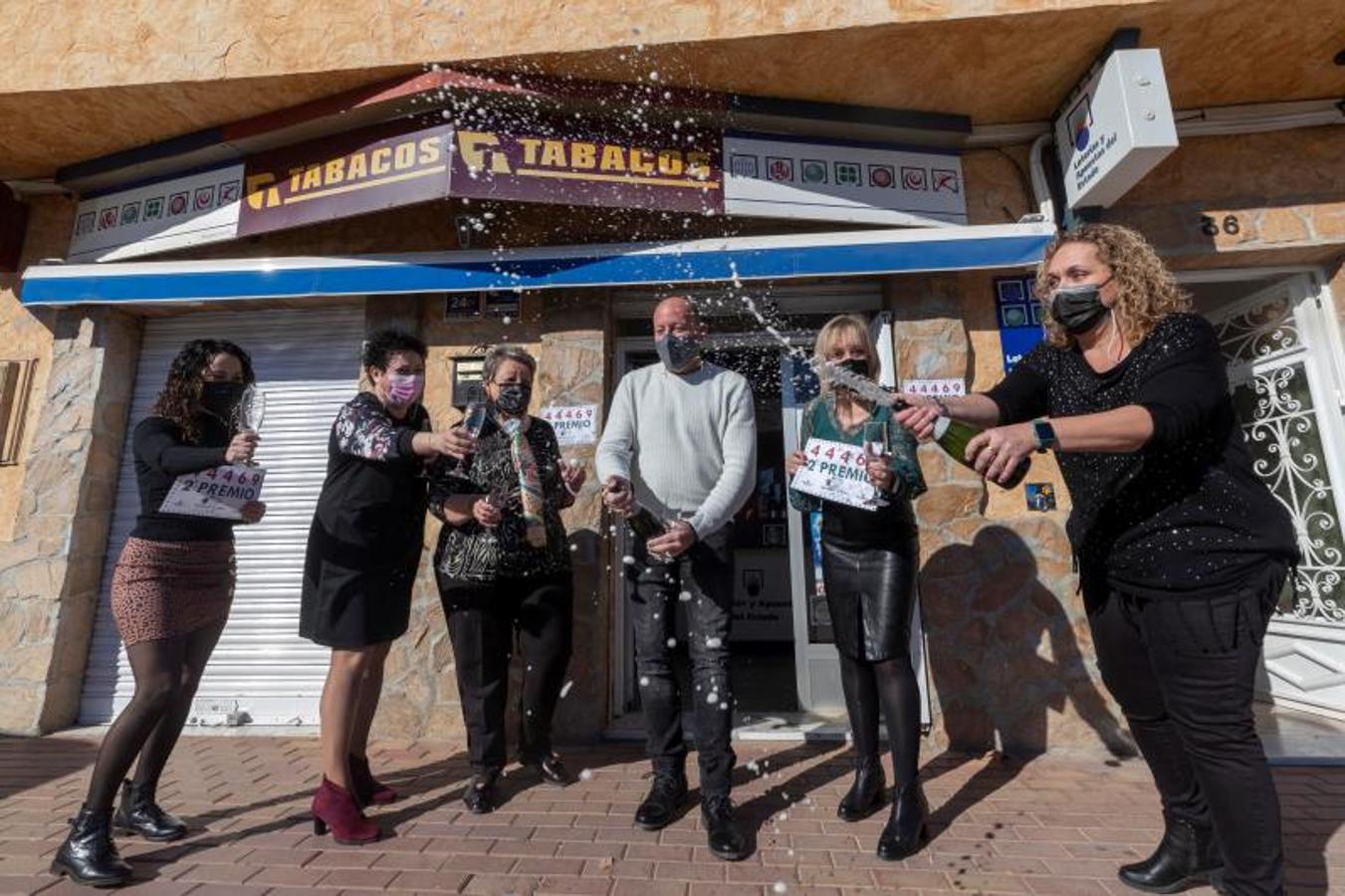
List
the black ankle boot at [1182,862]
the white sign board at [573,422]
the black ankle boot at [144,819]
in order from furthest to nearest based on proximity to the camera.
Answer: the white sign board at [573,422] → the black ankle boot at [144,819] → the black ankle boot at [1182,862]

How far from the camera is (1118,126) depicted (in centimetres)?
351

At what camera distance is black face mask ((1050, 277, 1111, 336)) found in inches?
79.6

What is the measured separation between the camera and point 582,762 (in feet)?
11.2

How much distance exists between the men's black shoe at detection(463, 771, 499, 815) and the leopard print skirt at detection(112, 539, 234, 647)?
1360mm

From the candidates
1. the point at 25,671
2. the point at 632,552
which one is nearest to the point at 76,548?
the point at 25,671

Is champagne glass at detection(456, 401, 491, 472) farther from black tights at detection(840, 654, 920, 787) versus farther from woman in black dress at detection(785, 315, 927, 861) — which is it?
black tights at detection(840, 654, 920, 787)

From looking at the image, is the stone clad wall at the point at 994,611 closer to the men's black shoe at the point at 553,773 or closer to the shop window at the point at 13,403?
the men's black shoe at the point at 553,773

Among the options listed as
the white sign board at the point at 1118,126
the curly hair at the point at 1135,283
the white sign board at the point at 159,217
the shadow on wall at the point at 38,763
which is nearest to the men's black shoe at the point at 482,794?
the shadow on wall at the point at 38,763

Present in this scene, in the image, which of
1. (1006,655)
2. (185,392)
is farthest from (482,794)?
(1006,655)

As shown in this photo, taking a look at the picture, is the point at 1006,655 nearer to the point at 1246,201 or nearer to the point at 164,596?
the point at 1246,201

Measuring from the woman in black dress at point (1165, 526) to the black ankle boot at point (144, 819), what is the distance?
3.33 meters

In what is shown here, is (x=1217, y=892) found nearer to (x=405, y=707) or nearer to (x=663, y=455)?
(x=663, y=455)

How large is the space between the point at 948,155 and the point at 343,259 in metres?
4.19

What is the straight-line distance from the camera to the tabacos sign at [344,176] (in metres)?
3.90
